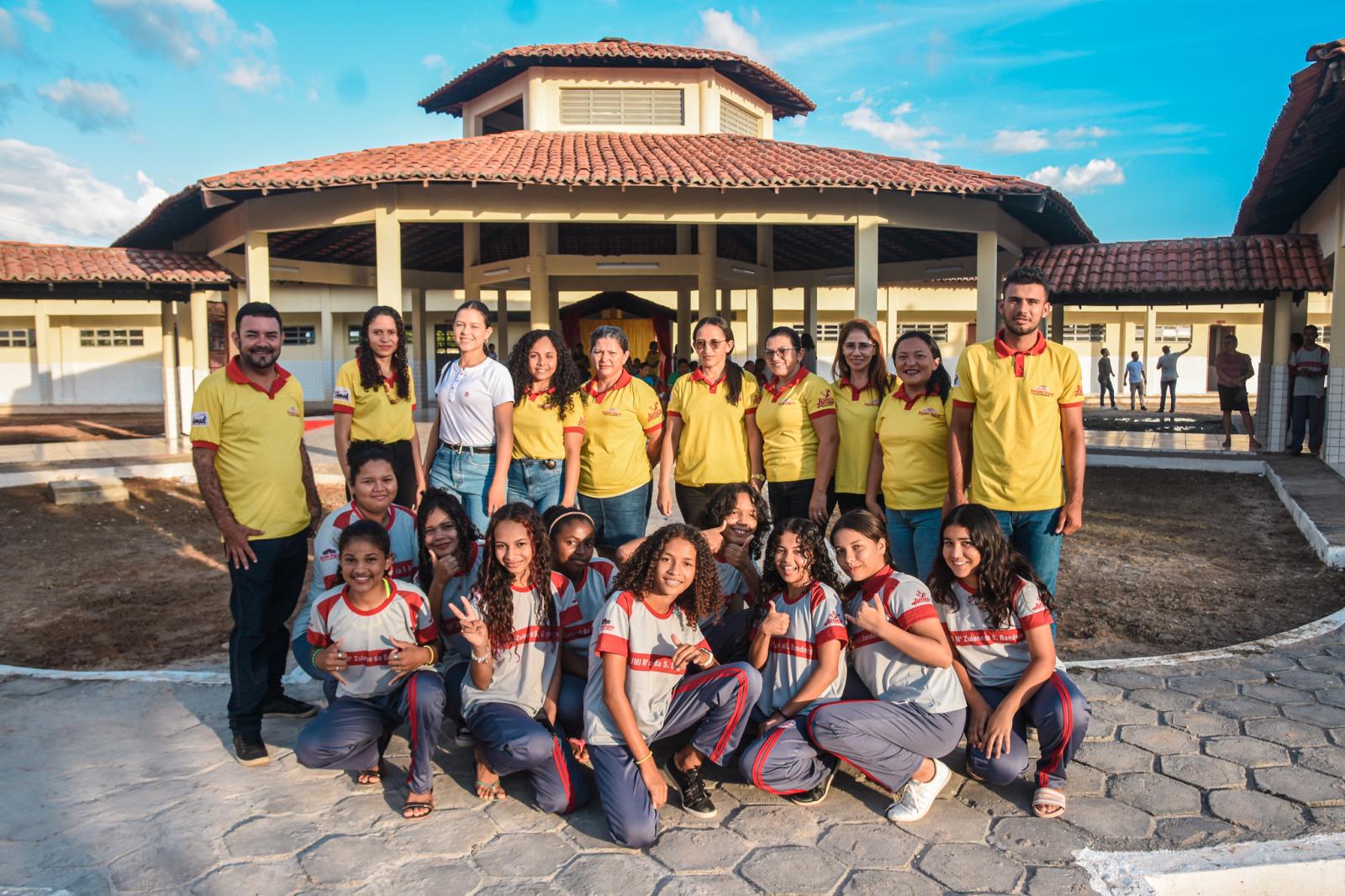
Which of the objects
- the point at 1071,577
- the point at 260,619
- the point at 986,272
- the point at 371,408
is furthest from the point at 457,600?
the point at 986,272

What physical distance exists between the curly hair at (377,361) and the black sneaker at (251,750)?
1.77 m

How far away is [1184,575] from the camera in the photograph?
7.02 m

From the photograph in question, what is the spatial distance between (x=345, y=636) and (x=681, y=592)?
1.24 meters

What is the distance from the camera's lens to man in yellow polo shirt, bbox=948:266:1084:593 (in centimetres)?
392

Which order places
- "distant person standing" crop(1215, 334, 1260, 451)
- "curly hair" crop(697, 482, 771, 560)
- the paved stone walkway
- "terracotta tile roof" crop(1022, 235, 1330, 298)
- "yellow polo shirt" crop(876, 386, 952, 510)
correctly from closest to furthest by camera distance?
the paved stone walkway, "curly hair" crop(697, 482, 771, 560), "yellow polo shirt" crop(876, 386, 952, 510), "terracotta tile roof" crop(1022, 235, 1330, 298), "distant person standing" crop(1215, 334, 1260, 451)

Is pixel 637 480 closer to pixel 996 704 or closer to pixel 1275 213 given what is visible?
pixel 996 704

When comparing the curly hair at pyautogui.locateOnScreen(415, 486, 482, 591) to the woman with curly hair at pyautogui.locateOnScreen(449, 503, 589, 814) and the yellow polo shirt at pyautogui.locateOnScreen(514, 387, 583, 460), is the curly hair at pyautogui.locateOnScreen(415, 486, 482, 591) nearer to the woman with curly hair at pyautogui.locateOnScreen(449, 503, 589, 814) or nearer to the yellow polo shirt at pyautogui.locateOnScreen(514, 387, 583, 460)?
the woman with curly hair at pyautogui.locateOnScreen(449, 503, 589, 814)

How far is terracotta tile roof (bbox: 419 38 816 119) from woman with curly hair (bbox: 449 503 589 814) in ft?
39.6

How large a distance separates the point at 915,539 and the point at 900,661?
0.97m

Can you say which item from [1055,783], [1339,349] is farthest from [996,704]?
[1339,349]

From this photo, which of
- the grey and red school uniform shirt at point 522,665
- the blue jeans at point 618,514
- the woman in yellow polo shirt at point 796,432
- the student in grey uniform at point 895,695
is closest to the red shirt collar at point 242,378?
the grey and red school uniform shirt at point 522,665

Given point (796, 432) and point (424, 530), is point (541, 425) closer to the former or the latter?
point (424, 530)

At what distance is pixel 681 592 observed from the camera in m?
3.43

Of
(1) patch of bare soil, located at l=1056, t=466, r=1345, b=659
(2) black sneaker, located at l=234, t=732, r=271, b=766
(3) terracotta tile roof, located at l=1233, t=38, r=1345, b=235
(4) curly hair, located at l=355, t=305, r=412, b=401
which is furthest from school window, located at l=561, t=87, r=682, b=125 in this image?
(2) black sneaker, located at l=234, t=732, r=271, b=766
